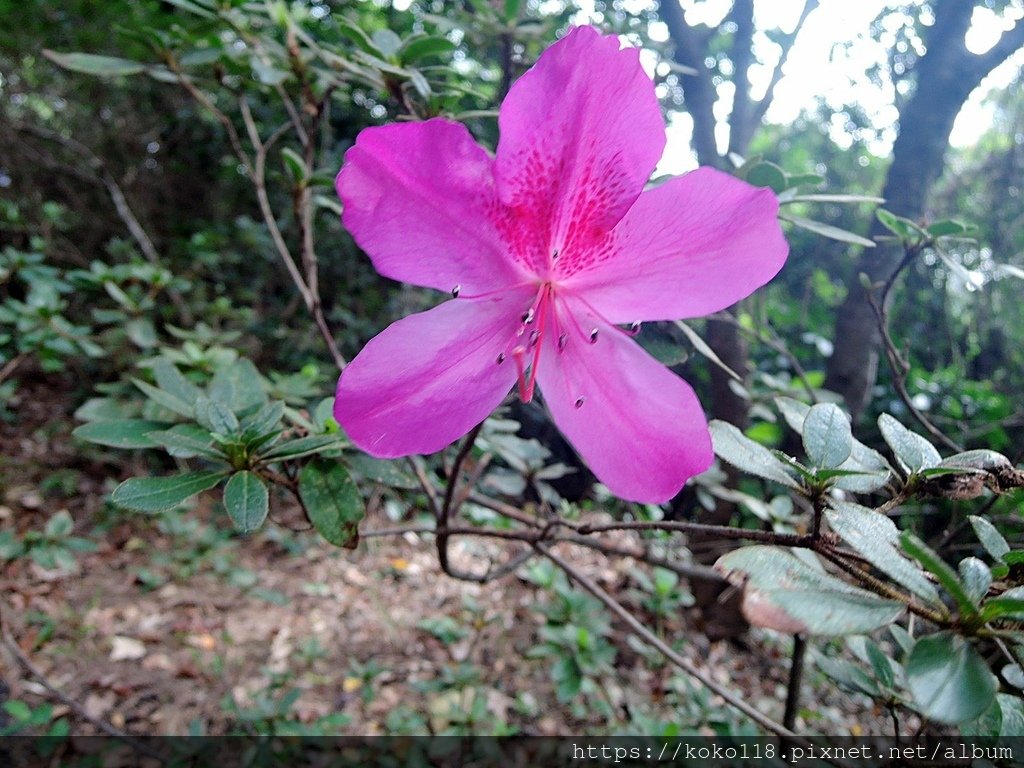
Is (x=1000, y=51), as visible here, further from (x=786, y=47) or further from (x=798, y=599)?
(x=798, y=599)

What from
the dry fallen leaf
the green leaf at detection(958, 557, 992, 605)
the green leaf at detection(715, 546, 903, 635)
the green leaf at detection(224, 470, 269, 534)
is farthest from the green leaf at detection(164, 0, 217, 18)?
the dry fallen leaf

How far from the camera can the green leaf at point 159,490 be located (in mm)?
587

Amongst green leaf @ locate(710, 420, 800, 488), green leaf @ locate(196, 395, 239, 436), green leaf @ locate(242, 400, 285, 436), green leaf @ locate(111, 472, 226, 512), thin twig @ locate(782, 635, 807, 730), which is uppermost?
green leaf @ locate(710, 420, 800, 488)

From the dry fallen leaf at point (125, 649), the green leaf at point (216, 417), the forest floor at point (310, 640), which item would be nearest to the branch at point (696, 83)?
the forest floor at point (310, 640)

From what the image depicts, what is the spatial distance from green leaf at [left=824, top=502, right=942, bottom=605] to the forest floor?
120cm

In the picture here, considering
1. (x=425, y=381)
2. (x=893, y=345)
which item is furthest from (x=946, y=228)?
(x=425, y=381)

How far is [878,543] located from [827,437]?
124 millimetres

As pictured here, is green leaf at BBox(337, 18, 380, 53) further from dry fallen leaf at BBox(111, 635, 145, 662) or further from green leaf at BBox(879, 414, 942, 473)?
dry fallen leaf at BBox(111, 635, 145, 662)

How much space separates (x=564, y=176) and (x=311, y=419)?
548mm

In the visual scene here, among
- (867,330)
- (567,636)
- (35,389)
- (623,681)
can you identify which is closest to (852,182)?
(867,330)

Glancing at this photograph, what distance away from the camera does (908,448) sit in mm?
587

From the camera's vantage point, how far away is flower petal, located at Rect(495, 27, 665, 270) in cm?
49

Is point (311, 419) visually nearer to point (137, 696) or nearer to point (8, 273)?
point (8, 273)

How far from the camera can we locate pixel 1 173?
374cm
